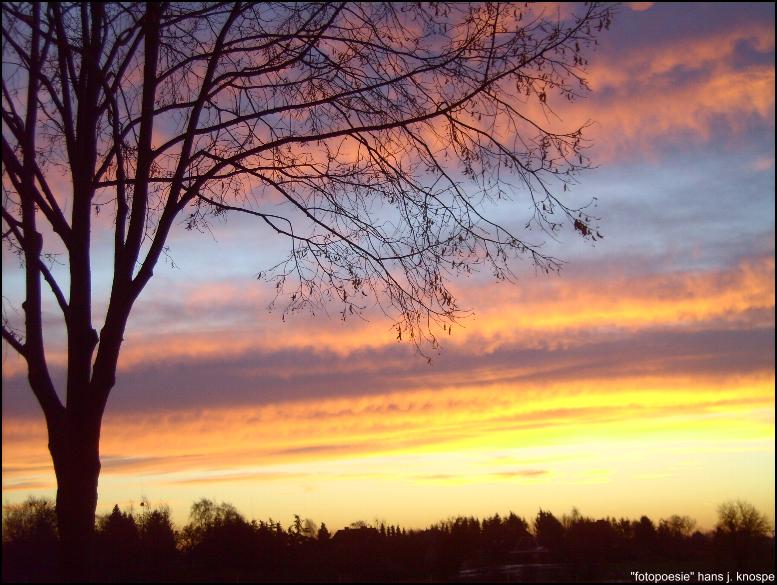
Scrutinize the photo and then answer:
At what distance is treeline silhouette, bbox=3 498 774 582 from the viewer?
630 cm

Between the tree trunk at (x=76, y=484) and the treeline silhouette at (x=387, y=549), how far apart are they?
166mm

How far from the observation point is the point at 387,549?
6.69 metres

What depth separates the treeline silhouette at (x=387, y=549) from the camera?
6301 millimetres

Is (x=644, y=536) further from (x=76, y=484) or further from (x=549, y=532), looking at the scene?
(x=76, y=484)

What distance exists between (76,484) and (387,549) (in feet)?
7.98

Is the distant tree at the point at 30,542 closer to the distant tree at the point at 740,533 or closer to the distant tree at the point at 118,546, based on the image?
the distant tree at the point at 118,546

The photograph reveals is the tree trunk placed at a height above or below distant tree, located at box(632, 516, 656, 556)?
above

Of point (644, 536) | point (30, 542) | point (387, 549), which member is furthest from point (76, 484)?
point (644, 536)

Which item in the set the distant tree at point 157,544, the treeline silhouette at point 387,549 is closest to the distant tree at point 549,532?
the treeline silhouette at point 387,549

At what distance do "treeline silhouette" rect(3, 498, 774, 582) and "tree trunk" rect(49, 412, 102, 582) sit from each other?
17 centimetres

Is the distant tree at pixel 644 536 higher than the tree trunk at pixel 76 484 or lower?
lower

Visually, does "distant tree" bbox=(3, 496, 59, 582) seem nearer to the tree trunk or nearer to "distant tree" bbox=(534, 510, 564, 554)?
the tree trunk

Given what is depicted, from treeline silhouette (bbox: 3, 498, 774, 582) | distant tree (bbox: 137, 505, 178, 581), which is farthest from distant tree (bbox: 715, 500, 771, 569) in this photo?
distant tree (bbox: 137, 505, 178, 581)

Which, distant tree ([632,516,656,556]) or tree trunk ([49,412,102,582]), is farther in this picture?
distant tree ([632,516,656,556])
